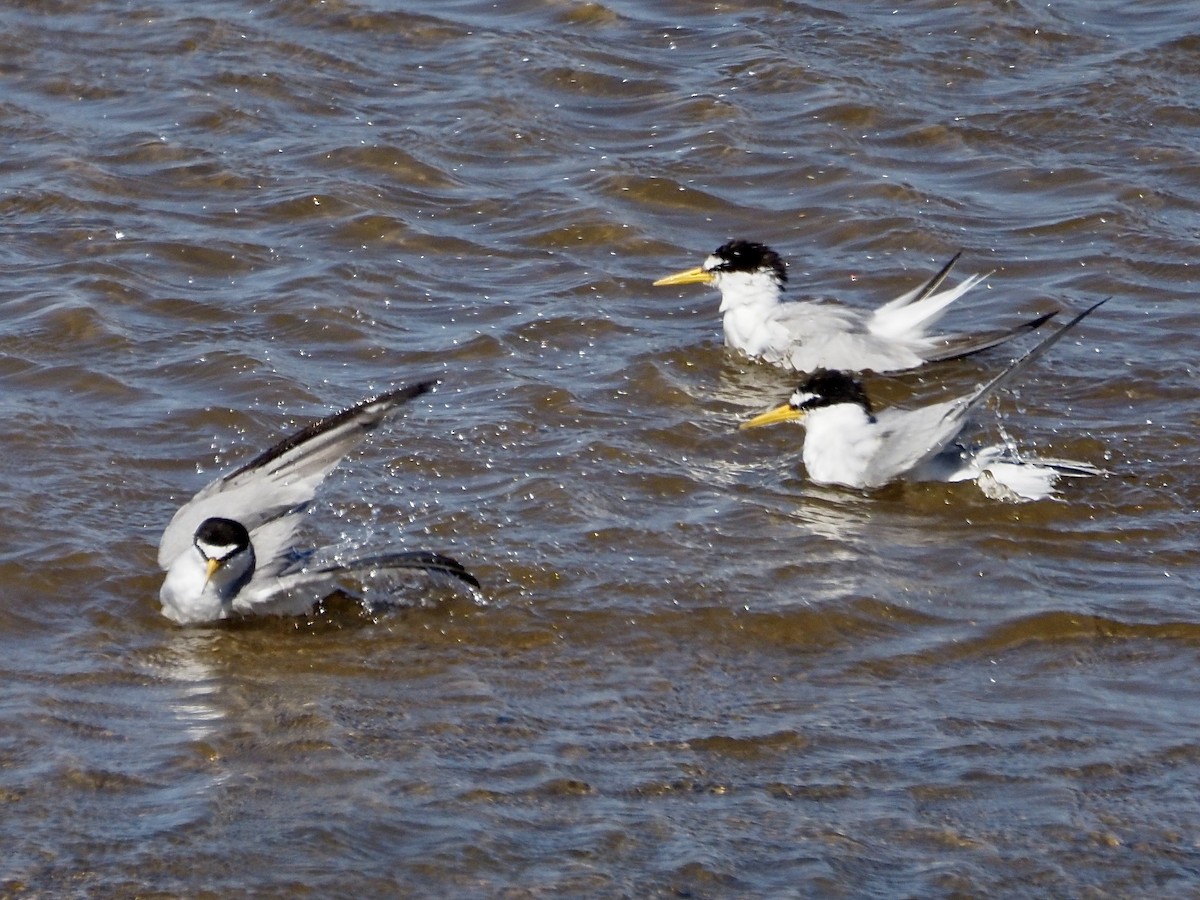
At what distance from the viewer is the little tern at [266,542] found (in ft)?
20.5

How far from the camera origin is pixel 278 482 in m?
6.60

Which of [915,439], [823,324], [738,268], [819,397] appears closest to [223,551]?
[819,397]

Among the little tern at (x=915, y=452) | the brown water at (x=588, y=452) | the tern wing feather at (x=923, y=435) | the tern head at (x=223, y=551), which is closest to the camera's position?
the brown water at (x=588, y=452)

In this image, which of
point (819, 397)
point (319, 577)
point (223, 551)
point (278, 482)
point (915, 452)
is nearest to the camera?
point (223, 551)

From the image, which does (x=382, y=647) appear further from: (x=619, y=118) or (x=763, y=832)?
(x=619, y=118)

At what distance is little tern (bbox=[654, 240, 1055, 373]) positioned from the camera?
881 centimetres

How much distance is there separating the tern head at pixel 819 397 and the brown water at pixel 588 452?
0.18 meters

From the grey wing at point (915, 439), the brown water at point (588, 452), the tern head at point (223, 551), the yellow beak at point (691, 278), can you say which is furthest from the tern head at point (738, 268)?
the tern head at point (223, 551)

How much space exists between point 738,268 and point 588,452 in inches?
70.3

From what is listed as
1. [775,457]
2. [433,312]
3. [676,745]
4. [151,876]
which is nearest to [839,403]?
[775,457]

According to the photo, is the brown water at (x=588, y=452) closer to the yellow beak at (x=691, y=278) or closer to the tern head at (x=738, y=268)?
the yellow beak at (x=691, y=278)

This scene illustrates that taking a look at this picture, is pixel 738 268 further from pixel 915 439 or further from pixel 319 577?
pixel 319 577

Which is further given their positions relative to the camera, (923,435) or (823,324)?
(823,324)

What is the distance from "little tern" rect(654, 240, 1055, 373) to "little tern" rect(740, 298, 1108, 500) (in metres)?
0.96
